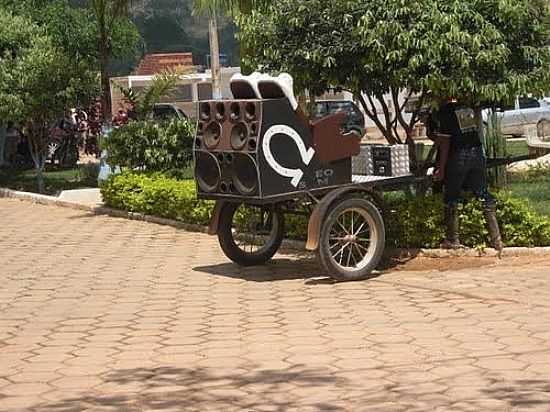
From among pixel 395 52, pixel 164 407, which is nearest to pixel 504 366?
pixel 164 407

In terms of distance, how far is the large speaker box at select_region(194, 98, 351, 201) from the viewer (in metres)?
9.09

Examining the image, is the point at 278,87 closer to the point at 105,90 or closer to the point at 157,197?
the point at 157,197

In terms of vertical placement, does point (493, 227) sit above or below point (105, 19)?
below

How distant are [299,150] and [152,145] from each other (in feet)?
21.3

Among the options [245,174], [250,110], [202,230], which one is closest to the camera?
[250,110]

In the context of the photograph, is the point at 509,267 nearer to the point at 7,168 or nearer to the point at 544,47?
the point at 544,47

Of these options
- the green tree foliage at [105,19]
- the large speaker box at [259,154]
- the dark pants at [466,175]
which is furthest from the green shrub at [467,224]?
the green tree foliage at [105,19]

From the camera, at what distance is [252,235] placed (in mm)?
11016

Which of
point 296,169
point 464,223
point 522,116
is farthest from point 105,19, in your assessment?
point 522,116

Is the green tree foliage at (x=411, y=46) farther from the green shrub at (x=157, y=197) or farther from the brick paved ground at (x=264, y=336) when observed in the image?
the green shrub at (x=157, y=197)

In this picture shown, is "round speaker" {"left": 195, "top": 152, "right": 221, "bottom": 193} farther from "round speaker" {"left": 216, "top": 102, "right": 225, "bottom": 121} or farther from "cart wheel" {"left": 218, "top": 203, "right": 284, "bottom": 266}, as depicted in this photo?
"cart wheel" {"left": 218, "top": 203, "right": 284, "bottom": 266}

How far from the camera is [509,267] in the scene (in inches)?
394

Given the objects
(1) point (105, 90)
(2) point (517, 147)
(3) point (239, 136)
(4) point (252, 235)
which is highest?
(1) point (105, 90)

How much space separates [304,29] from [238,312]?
10.7ft
